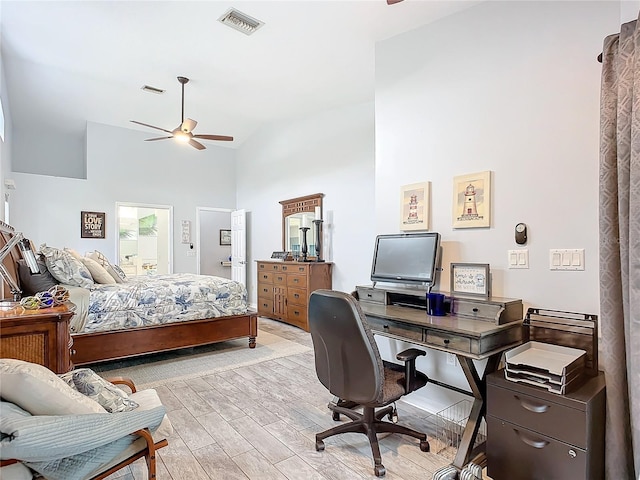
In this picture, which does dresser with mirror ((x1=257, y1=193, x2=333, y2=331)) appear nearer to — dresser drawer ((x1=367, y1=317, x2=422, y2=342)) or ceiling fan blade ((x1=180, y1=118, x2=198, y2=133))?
ceiling fan blade ((x1=180, y1=118, x2=198, y2=133))

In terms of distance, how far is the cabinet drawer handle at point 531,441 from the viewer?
5.55ft

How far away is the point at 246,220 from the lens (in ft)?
24.1

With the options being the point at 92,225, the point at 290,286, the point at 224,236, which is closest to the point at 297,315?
the point at 290,286

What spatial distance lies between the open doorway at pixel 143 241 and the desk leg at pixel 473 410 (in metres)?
6.72

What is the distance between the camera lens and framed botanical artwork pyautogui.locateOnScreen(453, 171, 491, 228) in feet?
8.14

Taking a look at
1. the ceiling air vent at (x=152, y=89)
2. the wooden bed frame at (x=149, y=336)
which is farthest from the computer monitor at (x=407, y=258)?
the ceiling air vent at (x=152, y=89)

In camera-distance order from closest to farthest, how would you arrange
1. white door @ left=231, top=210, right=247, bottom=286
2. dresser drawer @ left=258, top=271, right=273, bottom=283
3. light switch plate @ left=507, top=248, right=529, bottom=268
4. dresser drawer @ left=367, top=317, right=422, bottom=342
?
1. dresser drawer @ left=367, top=317, right=422, bottom=342
2. light switch plate @ left=507, top=248, right=529, bottom=268
3. dresser drawer @ left=258, top=271, right=273, bottom=283
4. white door @ left=231, top=210, right=247, bottom=286

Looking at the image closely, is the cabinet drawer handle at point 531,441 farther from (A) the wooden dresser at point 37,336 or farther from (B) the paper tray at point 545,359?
(A) the wooden dresser at point 37,336

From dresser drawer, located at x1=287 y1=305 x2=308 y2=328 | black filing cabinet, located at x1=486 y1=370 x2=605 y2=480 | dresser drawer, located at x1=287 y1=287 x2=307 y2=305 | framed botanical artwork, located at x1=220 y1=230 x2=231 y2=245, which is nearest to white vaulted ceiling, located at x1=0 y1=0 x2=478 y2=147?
black filing cabinet, located at x1=486 y1=370 x2=605 y2=480

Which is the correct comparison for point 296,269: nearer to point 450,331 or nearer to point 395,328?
point 395,328

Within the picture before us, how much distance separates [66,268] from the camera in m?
3.31

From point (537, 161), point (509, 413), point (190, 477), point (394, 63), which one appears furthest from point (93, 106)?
point (509, 413)

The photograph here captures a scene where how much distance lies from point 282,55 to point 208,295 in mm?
2661

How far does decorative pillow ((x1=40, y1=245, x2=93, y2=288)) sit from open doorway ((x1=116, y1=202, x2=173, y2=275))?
4.12 m
